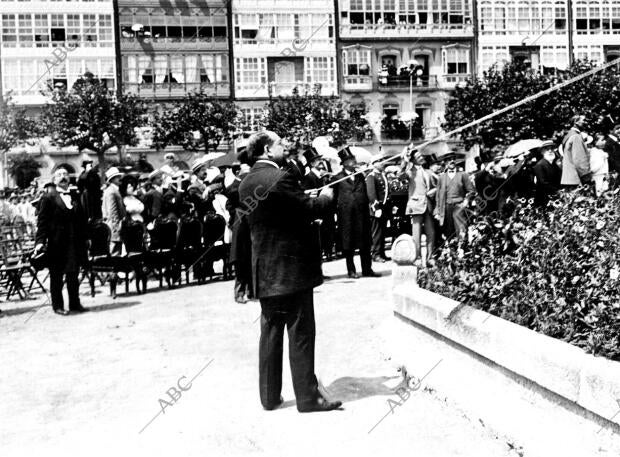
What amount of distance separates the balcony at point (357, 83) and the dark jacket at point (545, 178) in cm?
4217

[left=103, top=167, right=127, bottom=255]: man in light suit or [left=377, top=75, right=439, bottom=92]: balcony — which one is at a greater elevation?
[left=377, top=75, right=439, bottom=92]: balcony

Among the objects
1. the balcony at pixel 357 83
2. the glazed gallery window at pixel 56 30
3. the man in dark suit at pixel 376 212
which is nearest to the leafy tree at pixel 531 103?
the balcony at pixel 357 83

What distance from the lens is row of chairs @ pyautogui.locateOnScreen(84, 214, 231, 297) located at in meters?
13.4

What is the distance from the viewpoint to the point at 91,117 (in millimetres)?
46000

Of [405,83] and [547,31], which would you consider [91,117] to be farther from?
[547,31]

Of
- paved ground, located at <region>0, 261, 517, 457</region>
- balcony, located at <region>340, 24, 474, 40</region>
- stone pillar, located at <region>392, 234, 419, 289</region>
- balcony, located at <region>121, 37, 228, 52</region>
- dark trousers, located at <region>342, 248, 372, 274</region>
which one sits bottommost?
paved ground, located at <region>0, 261, 517, 457</region>

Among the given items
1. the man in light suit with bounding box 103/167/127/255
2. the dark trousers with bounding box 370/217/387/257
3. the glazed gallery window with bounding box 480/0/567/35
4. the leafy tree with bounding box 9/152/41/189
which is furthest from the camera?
the glazed gallery window with bounding box 480/0/567/35

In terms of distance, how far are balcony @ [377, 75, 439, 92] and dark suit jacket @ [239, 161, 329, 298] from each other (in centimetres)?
5013

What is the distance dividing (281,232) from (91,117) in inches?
1624

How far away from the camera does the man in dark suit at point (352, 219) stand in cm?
1360

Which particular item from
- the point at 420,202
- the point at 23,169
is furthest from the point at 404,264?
the point at 23,169

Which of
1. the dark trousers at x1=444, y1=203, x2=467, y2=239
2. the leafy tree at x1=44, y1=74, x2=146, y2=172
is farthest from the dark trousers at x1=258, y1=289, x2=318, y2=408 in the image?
the leafy tree at x1=44, y1=74, x2=146, y2=172

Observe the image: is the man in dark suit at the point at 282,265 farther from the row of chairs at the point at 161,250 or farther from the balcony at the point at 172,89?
the balcony at the point at 172,89

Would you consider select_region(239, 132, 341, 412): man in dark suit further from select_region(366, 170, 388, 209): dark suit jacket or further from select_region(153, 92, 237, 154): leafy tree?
select_region(153, 92, 237, 154): leafy tree
